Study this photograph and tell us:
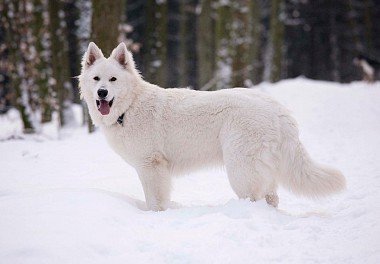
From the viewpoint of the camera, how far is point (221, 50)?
38.9 ft

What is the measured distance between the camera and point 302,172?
4.29 metres

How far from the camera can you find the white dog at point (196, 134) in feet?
14.0

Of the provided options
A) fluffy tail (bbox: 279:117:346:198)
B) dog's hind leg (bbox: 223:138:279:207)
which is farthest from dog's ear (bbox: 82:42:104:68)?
fluffy tail (bbox: 279:117:346:198)

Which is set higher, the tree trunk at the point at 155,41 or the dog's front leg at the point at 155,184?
the tree trunk at the point at 155,41

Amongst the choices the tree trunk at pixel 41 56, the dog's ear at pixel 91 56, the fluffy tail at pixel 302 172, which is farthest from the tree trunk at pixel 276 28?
the fluffy tail at pixel 302 172

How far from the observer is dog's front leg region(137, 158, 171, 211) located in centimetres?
466

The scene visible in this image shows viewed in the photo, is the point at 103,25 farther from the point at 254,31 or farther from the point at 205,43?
the point at 254,31

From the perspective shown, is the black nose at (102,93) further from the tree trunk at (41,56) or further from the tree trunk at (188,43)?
the tree trunk at (188,43)

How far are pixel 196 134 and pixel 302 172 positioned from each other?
1.25 m

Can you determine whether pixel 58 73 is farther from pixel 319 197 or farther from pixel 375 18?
pixel 375 18

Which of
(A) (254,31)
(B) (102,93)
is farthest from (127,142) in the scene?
(A) (254,31)

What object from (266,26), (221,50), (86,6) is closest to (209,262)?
(221,50)

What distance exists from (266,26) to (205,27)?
61.5 feet

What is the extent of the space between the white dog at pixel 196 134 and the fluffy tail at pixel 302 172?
1 cm
